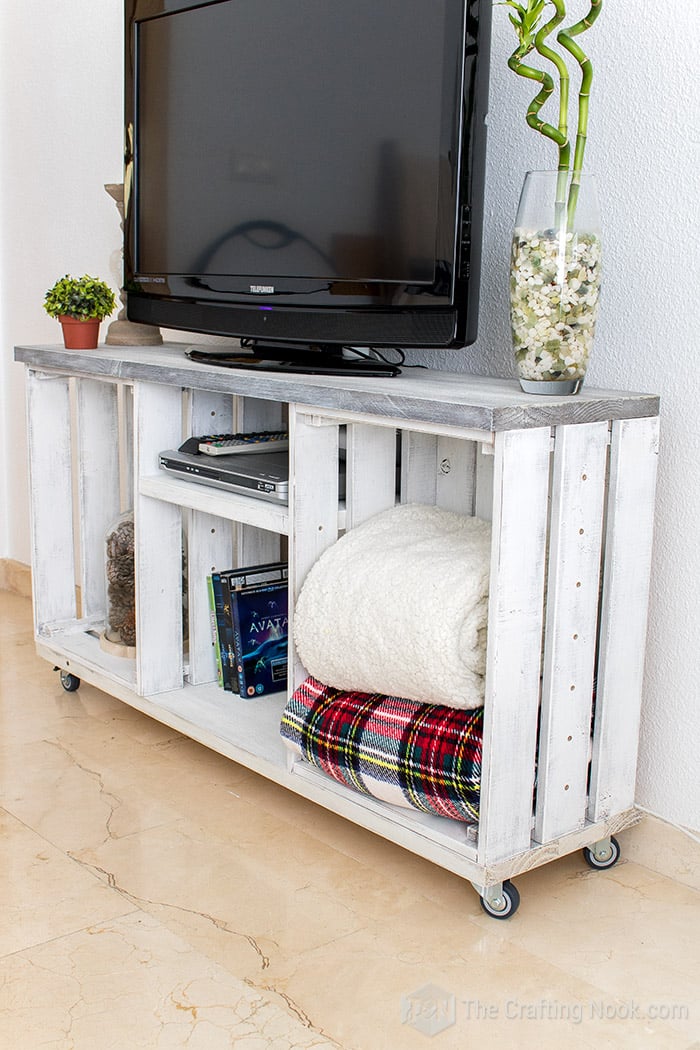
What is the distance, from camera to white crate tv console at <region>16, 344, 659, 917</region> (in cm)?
137

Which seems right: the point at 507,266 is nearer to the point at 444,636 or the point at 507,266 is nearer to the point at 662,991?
the point at 444,636

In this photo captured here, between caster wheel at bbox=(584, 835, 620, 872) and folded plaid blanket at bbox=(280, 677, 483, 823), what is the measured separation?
0.26 meters

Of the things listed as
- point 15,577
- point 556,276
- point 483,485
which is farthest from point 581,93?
point 15,577

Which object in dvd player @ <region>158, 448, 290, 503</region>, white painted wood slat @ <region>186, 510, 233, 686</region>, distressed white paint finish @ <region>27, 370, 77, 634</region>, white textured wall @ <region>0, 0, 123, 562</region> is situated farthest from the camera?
white textured wall @ <region>0, 0, 123, 562</region>

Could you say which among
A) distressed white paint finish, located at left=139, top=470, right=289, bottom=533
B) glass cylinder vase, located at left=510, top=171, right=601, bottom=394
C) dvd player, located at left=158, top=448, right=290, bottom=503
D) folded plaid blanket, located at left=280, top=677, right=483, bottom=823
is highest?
glass cylinder vase, located at left=510, top=171, right=601, bottom=394

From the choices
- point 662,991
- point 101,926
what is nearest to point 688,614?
point 662,991

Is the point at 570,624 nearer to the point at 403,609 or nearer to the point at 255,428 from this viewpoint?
the point at 403,609

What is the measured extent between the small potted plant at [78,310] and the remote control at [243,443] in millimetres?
322

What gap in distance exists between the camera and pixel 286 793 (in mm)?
1832

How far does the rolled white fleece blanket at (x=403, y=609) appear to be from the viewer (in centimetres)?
141

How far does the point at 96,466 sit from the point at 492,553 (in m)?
1.18

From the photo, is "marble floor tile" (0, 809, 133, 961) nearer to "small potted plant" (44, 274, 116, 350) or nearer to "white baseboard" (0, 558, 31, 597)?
"small potted plant" (44, 274, 116, 350)

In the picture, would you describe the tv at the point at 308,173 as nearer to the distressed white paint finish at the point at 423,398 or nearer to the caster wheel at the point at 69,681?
the distressed white paint finish at the point at 423,398

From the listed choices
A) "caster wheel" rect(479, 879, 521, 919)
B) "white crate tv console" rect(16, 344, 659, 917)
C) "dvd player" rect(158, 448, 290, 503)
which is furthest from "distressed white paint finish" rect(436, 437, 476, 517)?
"caster wheel" rect(479, 879, 521, 919)
